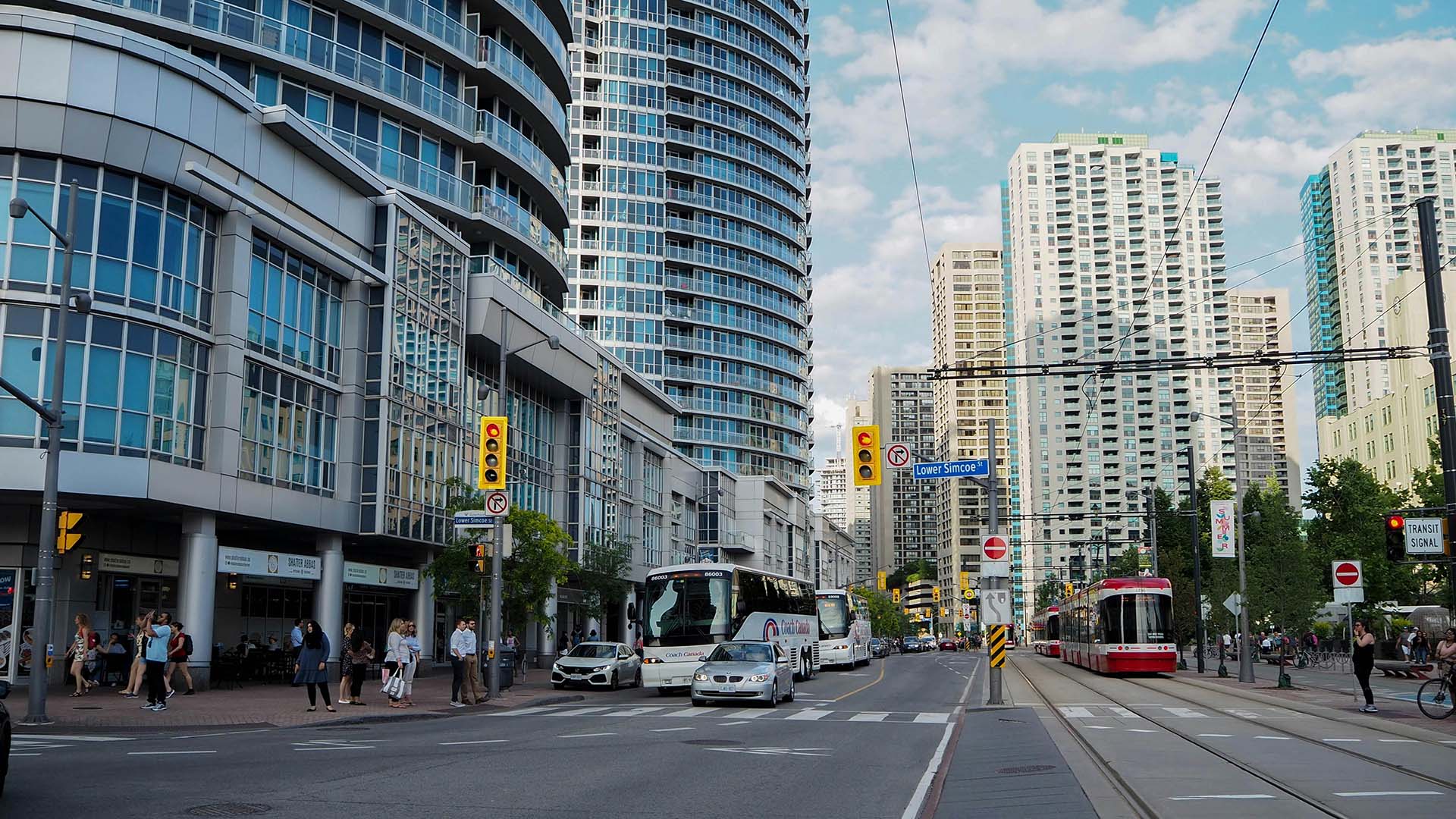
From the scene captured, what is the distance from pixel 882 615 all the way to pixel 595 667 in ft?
281

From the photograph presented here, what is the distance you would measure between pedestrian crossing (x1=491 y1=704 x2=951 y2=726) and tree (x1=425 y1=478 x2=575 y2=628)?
7.61 metres

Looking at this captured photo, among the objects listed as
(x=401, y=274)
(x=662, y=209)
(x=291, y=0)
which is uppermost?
(x=662, y=209)

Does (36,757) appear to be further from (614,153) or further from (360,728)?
(614,153)

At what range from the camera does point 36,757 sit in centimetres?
1477

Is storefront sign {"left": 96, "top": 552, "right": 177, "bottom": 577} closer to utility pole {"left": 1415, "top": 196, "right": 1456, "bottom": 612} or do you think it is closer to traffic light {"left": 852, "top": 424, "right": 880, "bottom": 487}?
traffic light {"left": 852, "top": 424, "right": 880, "bottom": 487}

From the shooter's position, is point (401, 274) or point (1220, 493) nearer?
point (401, 274)

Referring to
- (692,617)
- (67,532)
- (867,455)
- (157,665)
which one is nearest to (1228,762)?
(867,455)

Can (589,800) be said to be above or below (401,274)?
below

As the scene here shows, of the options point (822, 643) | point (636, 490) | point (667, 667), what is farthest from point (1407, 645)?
point (636, 490)

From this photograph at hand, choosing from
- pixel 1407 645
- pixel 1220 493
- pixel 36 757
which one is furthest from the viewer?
pixel 1220 493

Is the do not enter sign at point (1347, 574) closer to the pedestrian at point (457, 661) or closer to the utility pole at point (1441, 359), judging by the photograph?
the utility pole at point (1441, 359)

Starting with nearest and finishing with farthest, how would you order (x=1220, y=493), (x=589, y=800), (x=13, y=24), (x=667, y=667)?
(x=589, y=800), (x=13, y=24), (x=667, y=667), (x=1220, y=493)

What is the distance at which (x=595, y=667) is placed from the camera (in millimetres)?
35219

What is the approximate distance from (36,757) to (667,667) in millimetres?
19793
